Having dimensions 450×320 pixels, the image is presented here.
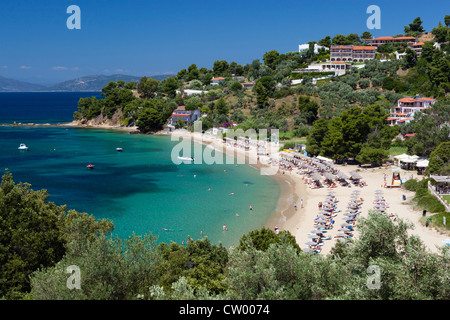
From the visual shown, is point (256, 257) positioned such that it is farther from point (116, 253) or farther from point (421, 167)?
point (421, 167)

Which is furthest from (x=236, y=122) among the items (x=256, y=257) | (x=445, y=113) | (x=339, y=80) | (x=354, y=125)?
(x=256, y=257)

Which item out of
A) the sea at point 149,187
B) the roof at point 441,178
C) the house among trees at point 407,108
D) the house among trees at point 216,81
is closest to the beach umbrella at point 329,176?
the sea at point 149,187

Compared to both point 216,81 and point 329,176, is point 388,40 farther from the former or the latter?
point 329,176

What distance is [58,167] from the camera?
52.4 m

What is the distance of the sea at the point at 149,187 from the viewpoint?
2964 cm

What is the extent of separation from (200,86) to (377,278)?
4064 inches

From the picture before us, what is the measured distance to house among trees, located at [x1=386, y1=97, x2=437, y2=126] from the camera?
58.6 metres

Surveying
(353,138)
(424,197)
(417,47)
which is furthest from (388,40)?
(424,197)

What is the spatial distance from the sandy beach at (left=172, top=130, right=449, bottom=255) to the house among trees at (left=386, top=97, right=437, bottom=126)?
1919 cm

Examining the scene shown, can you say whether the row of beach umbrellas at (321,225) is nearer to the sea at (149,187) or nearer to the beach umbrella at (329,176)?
the beach umbrella at (329,176)

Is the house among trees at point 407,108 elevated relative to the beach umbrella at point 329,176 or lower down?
elevated

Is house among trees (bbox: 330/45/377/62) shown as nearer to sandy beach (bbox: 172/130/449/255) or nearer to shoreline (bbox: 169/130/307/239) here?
shoreline (bbox: 169/130/307/239)

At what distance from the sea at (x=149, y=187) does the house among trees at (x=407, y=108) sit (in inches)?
1061

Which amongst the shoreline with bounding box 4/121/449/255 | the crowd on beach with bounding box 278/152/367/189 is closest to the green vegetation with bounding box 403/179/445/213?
the shoreline with bounding box 4/121/449/255
